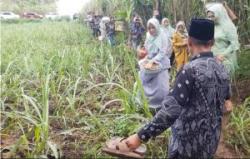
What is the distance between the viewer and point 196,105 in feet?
8.14

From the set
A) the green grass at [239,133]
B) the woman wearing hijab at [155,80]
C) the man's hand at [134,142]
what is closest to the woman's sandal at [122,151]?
the man's hand at [134,142]

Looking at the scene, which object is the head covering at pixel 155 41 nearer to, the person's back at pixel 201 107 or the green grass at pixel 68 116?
the green grass at pixel 68 116

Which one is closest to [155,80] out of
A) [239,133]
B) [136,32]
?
[239,133]

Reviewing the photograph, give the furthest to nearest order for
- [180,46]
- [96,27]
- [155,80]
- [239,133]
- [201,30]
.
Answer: [96,27], [180,46], [155,80], [239,133], [201,30]

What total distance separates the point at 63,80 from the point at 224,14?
7.43 feet

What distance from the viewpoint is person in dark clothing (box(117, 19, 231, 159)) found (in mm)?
2400

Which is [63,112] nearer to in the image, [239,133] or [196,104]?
[239,133]

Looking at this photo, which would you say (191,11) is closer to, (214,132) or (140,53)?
(140,53)

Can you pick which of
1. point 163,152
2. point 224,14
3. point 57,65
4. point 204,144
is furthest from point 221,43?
point 204,144

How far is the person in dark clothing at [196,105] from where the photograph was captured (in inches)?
94.5

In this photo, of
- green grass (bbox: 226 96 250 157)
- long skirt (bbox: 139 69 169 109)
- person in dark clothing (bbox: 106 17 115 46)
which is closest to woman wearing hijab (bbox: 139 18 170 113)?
long skirt (bbox: 139 69 169 109)

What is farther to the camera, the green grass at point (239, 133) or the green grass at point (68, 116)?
the green grass at point (239, 133)

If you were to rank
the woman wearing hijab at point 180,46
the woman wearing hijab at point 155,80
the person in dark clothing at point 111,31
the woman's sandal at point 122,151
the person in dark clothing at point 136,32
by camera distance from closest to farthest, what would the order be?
the woman's sandal at point 122,151 → the woman wearing hijab at point 155,80 → the woman wearing hijab at point 180,46 → the person in dark clothing at point 136,32 → the person in dark clothing at point 111,31

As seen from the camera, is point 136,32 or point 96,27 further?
point 96,27
